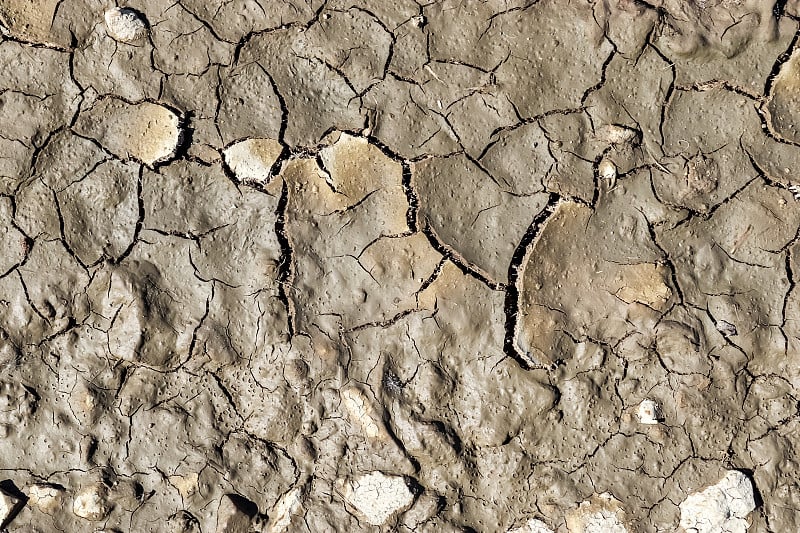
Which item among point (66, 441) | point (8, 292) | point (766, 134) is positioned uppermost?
point (766, 134)

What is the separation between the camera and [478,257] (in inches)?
127

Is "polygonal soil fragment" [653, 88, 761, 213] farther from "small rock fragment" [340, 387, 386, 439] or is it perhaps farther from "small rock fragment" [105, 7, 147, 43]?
"small rock fragment" [105, 7, 147, 43]

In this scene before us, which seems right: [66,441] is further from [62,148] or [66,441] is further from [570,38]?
[570,38]

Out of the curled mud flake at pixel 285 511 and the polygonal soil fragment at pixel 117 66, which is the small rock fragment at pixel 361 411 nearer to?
the curled mud flake at pixel 285 511

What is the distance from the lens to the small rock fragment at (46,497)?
320 centimetres

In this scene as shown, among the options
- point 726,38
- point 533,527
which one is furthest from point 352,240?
point 726,38

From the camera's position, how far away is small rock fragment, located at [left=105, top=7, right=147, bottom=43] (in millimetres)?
3229

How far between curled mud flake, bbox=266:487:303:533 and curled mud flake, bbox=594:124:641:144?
2231mm

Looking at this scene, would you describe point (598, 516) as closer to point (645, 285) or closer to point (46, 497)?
point (645, 285)

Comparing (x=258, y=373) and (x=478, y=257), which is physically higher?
(x=478, y=257)

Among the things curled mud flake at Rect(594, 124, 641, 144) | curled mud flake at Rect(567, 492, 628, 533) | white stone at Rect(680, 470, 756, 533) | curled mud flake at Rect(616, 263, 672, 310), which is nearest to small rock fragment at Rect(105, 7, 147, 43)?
curled mud flake at Rect(594, 124, 641, 144)

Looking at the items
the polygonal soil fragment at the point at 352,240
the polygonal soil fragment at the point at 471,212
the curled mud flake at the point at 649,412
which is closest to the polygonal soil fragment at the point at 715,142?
the polygonal soil fragment at the point at 471,212

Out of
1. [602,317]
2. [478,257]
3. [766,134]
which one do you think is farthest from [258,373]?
[766,134]

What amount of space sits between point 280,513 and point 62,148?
2070mm
